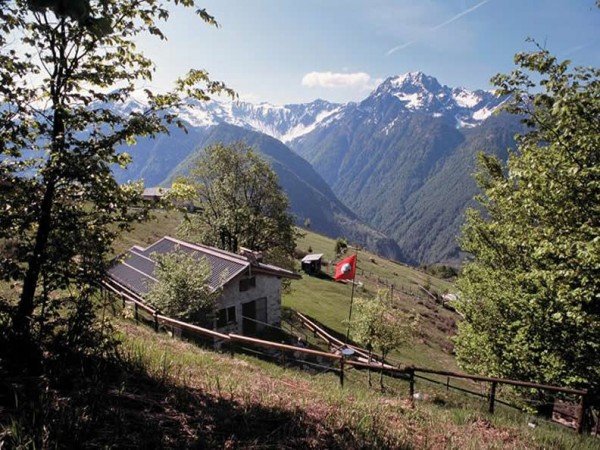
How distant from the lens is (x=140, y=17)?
6766 mm

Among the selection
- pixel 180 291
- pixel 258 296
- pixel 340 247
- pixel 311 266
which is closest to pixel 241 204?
pixel 258 296

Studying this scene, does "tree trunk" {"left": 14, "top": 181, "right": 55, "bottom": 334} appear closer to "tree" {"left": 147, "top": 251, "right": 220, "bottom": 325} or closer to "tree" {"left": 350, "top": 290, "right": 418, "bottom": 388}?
"tree" {"left": 147, "top": 251, "right": 220, "bottom": 325}

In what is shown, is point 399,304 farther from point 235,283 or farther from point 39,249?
point 39,249

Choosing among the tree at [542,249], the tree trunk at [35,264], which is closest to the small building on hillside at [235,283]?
the tree at [542,249]

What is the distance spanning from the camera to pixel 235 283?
3078 cm

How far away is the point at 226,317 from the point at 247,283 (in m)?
3.24

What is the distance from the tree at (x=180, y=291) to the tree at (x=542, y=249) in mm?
15219

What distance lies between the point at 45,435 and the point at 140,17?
243 inches

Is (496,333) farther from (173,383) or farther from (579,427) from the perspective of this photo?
(173,383)

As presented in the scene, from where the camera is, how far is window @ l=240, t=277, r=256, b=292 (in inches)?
1252

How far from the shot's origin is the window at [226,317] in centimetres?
2970

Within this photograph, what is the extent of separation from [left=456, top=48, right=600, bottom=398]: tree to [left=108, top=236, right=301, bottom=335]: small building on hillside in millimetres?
14946

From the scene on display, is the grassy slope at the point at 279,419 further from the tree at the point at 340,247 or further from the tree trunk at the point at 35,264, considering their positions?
the tree at the point at 340,247

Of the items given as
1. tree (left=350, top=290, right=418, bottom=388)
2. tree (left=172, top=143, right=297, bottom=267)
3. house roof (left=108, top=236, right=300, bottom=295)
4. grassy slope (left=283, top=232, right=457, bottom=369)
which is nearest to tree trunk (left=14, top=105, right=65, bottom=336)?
house roof (left=108, top=236, right=300, bottom=295)
